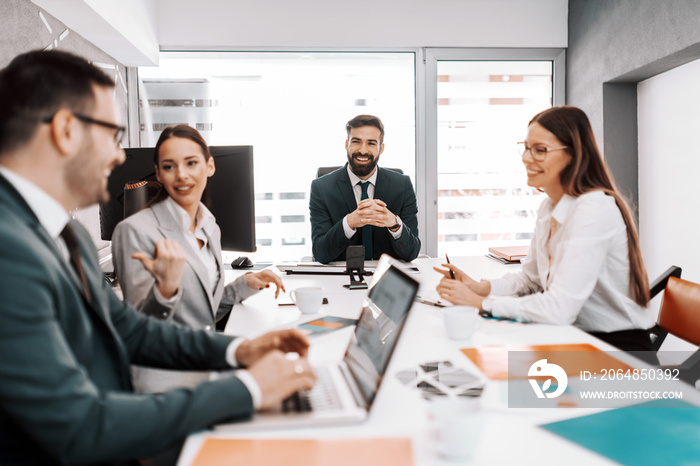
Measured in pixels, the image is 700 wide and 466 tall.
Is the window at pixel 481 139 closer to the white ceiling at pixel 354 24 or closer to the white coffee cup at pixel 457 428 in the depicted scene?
the white ceiling at pixel 354 24

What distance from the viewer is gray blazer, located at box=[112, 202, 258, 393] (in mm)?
1477

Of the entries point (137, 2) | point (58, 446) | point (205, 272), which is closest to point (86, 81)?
point (58, 446)

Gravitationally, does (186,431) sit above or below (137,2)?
below

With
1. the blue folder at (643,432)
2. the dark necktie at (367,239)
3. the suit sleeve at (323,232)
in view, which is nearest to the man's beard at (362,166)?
the suit sleeve at (323,232)

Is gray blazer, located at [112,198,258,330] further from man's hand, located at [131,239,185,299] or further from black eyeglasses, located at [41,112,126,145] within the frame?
black eyeglasses, located at [41,112,126,145]

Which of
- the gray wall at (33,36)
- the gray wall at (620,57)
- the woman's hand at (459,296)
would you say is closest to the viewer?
the woman's hand at (459,296)

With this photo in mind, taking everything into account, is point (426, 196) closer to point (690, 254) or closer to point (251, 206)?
point (690, 254)

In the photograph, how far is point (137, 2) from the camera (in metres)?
3.52

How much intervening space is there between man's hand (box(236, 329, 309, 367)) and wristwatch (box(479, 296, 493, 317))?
76 cm

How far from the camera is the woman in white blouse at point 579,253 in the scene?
5.35 ft

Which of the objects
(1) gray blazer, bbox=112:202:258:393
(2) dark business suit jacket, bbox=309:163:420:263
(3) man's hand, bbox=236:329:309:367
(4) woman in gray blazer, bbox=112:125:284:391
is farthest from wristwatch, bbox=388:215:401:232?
(3) man's hand, bbox=236:329:309:367

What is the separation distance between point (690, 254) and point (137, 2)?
3956 mm

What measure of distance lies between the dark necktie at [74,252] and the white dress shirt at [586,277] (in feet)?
3.89

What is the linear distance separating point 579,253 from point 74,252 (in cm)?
141
